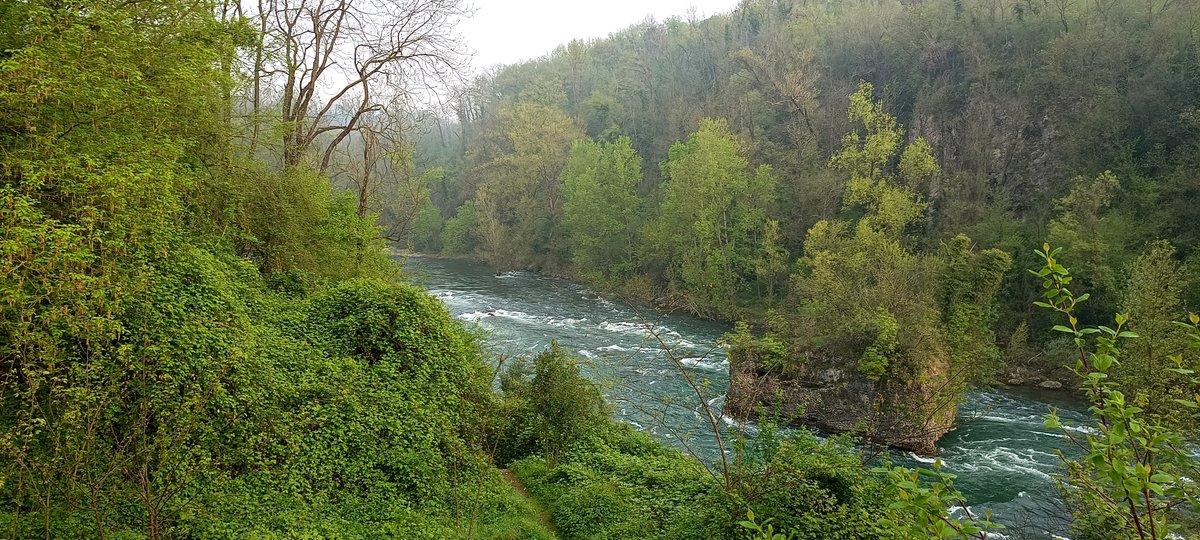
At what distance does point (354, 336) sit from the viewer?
37.9 feet

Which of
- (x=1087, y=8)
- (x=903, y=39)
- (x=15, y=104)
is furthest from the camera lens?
(x=903, y=39)

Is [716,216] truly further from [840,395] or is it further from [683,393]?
[840,395]

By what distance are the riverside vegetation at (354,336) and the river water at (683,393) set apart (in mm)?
1376

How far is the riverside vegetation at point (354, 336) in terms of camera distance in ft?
21.1

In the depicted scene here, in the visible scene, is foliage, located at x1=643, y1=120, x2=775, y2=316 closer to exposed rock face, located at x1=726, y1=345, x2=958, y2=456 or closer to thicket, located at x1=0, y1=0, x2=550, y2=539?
exposed rock face, located at x1=726, y1=345, x2=958, y2=456

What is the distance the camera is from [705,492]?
10578 mm

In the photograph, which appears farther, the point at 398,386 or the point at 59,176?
the point at 398,386

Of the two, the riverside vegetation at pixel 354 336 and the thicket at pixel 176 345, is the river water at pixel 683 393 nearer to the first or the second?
the riverside vegetation at pixel 354 336

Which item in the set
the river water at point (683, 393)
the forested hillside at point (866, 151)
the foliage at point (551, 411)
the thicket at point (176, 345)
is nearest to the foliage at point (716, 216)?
the forested hillside at point (866, 151)

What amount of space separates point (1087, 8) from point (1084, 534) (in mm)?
37641

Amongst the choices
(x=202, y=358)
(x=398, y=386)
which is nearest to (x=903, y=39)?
(x=398, y=386)

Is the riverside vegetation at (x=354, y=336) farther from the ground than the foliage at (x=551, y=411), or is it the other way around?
the riverside vegetation at (x=354, y=336)

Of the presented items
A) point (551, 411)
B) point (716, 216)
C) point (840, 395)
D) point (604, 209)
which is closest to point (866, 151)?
point (716, 216)

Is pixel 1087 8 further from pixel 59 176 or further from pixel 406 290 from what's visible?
pixel 59 176
